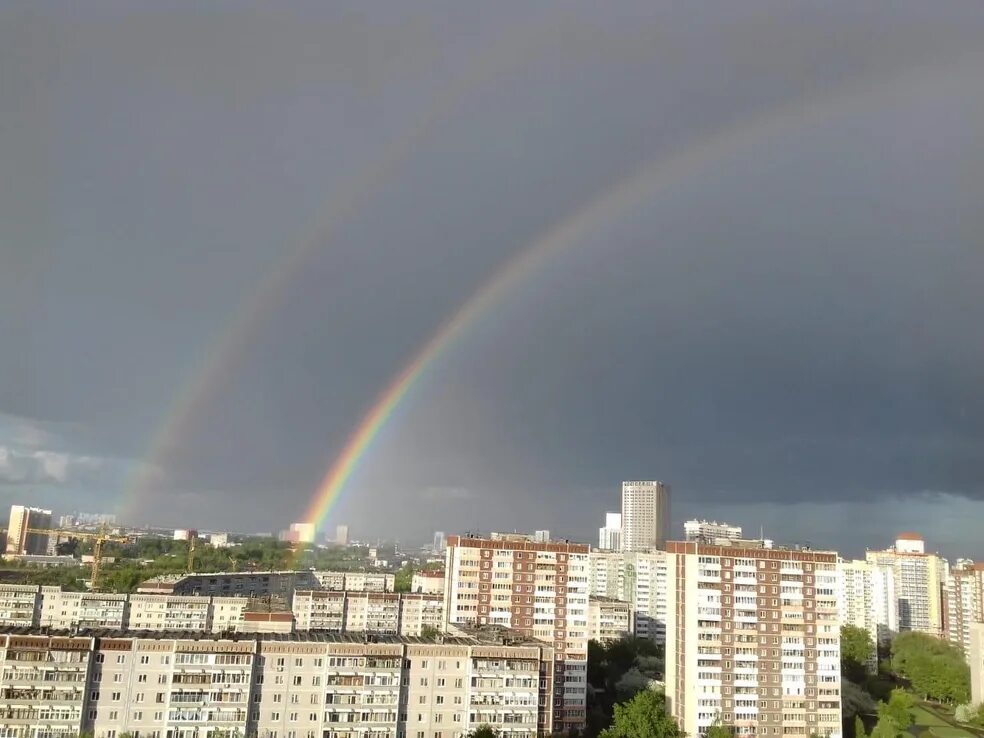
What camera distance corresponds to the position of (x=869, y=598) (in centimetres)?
5716

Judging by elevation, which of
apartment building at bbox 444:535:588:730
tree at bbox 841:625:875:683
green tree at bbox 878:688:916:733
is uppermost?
apartment building at bbox 444:535:588:730

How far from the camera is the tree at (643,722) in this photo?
865 inches

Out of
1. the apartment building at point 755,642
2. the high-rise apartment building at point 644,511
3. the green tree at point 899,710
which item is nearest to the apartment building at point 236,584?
the apartment building at point 755,642

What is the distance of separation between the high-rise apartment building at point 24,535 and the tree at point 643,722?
85826mm

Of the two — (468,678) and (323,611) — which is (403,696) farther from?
(323,611)

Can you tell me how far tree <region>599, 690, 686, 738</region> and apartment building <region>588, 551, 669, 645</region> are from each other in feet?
73.6

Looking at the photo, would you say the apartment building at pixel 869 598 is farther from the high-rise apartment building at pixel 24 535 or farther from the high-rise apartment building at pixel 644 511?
the high-rise apartment building at pixel 24 535

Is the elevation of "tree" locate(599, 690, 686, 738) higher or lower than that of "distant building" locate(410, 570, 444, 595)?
lower

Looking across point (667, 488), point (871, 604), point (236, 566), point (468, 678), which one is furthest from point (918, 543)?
point (468, 678)

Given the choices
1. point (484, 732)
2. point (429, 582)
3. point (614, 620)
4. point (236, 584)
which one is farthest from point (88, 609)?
point (614, 620)

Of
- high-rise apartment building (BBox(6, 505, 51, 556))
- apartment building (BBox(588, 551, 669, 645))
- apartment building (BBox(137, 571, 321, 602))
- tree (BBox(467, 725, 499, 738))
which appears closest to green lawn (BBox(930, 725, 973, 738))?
apartment building (BBox(588, 551, 669, 645))

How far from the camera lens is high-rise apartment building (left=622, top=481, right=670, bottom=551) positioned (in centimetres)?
11138

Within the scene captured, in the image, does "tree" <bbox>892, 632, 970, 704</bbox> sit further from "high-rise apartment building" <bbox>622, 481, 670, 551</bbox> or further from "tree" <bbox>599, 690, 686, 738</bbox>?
"high-rise apartment building" <bbox>622, 481, 670, 551</bbox>

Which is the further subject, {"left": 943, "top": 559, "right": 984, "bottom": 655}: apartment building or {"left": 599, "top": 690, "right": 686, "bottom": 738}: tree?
{"left": 943, "top": 559, "right": 984, "bottom": 655}: apartment building
